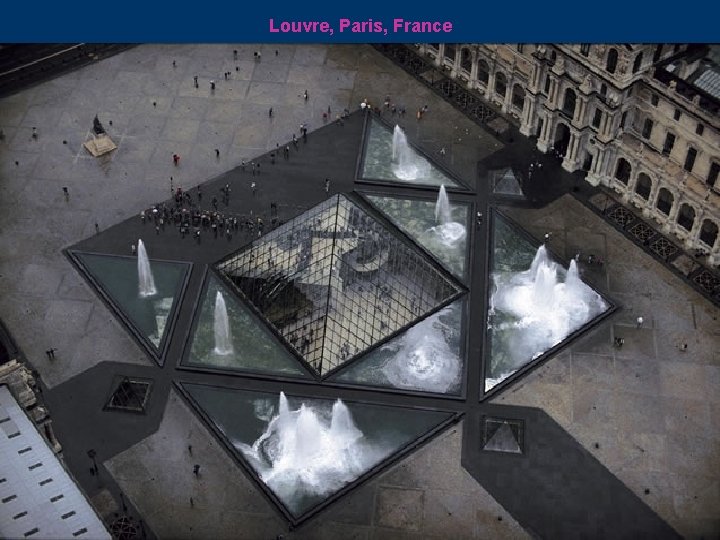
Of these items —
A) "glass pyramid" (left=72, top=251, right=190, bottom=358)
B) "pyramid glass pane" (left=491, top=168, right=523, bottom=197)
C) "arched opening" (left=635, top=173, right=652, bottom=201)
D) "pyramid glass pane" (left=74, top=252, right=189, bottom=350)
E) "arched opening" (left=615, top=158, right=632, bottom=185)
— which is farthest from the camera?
"pyramid glass pane" (left=491, top=168, right=523, bottom=197)

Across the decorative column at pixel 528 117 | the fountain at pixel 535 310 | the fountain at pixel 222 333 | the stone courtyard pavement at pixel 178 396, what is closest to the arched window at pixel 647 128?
the stone courtyard pavement at pixel 178 396

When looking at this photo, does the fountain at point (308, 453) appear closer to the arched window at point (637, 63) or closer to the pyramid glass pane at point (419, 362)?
the pyramid glass pane at point (419, 362)

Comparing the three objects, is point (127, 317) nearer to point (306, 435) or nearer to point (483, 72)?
point (306, 435)

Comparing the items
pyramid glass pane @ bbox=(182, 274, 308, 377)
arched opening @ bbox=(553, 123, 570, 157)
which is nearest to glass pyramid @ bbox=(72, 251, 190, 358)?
pyramid glass pane @ bbox=(182, 274, 308, 377)

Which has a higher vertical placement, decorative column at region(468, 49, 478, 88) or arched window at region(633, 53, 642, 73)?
arched window at region(633, 53, 642, 73)

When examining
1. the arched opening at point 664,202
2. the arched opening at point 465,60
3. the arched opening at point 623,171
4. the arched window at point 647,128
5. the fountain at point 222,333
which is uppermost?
the arched opening at point 465,60

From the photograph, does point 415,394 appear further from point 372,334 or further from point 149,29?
point 149,29

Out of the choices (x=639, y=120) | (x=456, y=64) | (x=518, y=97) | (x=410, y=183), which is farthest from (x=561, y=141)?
(x=410, y=183)

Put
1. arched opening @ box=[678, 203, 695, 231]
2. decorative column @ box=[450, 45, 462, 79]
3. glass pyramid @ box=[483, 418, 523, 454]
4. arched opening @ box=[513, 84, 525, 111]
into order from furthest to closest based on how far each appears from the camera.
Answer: decorative column @ box=[450, 45, 462, 79], arched opening @ box=[513, 84, 525, 111], arched opening @ box=[678, 203, 695, 231], glass pyramid @ box=[483, 418, 523, 454]

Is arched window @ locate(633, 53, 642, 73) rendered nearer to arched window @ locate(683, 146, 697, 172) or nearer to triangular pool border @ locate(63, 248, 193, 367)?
arched window @ locate(683, 146, 697, 172)
